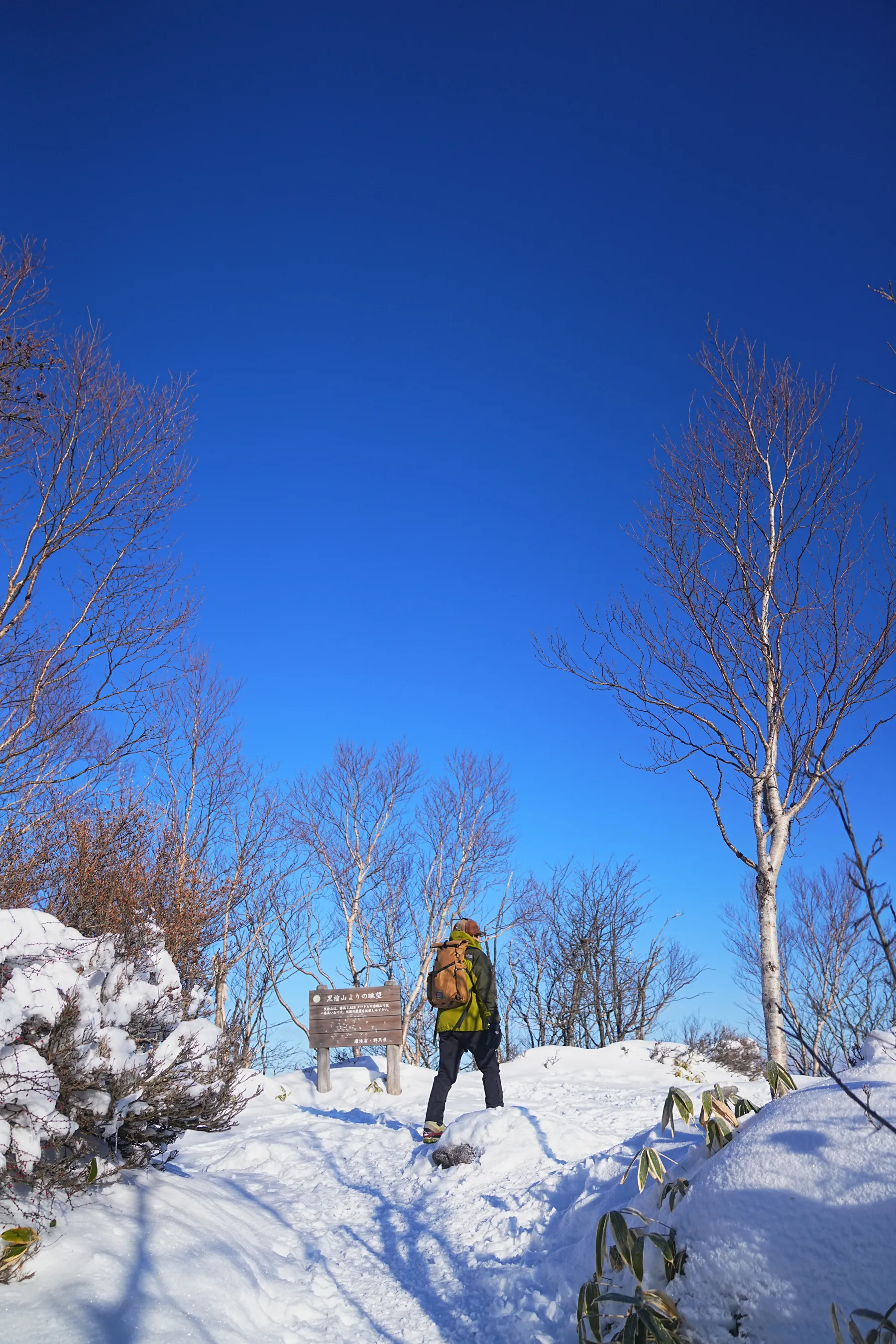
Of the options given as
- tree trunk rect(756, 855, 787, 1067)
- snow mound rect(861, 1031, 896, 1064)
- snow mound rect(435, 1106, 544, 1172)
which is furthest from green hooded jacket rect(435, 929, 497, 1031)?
snow mound rect(861, 1031, 896, 1064)

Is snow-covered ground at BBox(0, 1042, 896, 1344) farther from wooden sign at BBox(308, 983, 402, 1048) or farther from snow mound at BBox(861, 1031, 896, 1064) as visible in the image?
wooden sign at BBox(308, 983, 402, 1048)

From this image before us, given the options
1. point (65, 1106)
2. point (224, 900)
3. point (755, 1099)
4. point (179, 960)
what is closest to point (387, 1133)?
point (179, 960)

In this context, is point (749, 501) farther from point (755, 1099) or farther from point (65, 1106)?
point (65, 1106)

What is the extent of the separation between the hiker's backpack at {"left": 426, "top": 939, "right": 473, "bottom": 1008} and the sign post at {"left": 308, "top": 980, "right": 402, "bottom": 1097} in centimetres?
475

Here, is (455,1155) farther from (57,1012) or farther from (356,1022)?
(356,1022)

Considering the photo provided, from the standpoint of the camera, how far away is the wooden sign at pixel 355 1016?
35.5 feet

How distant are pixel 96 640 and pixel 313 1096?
6622mm

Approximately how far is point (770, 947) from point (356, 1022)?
5.99 metres

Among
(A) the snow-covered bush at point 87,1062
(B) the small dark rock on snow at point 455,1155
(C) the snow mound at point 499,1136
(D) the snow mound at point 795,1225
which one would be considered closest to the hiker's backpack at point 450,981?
(C) the snow mound at point 499,1136

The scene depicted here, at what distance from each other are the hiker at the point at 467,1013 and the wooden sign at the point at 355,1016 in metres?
4.69

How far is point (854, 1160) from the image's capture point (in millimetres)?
2410

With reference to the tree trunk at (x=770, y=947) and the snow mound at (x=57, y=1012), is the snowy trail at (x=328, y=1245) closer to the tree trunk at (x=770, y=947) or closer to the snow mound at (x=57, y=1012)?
the snow mound at (x=57, y=1012)

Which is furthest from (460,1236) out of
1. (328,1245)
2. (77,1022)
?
(77,1022)

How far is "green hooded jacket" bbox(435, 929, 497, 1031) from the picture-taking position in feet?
20.9
